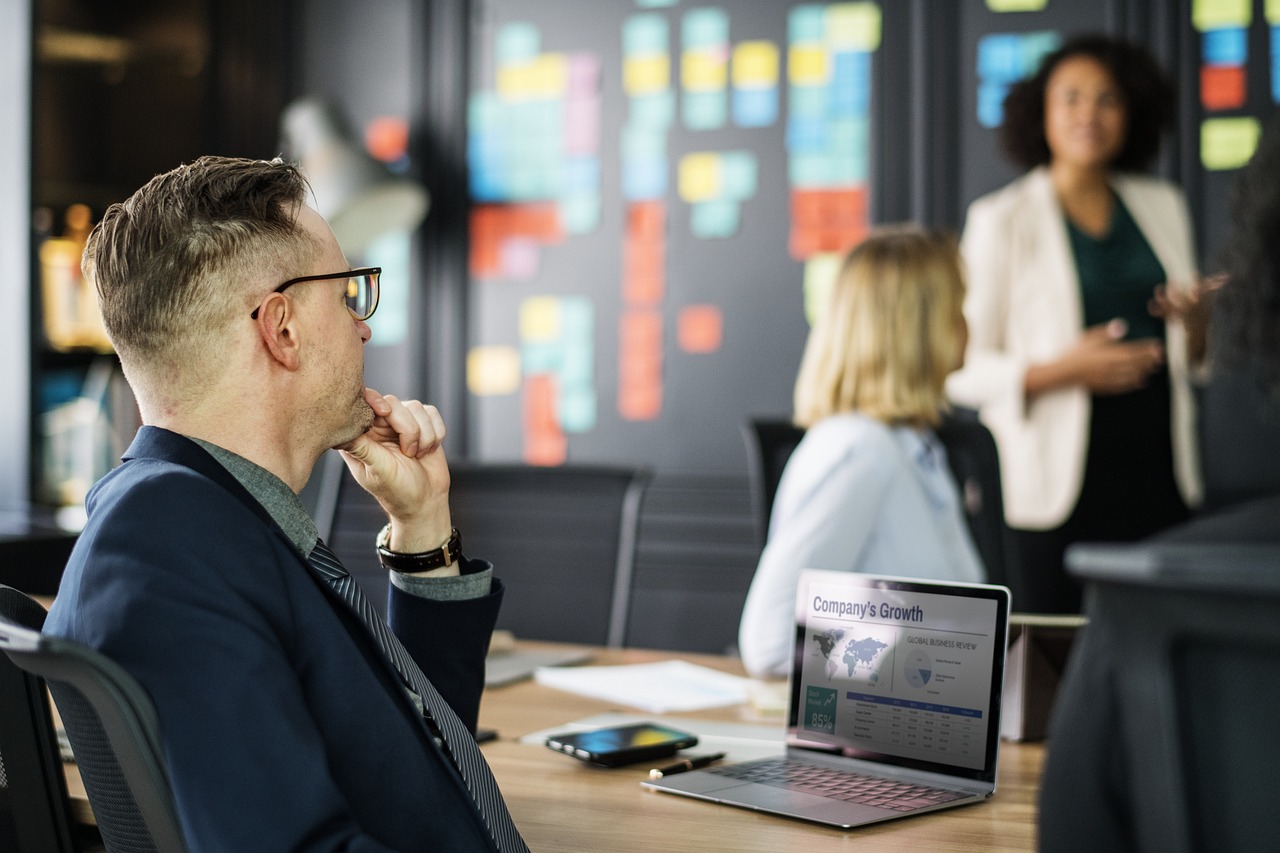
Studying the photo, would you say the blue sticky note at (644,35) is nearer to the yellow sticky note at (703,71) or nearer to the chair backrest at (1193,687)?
the yellow sticky note at (703,71)

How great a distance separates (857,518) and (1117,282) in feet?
5.02

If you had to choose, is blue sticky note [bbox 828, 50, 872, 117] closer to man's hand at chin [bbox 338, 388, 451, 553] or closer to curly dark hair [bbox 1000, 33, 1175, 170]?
curly dark hair [bbox 1000, 33, 1175, 170]

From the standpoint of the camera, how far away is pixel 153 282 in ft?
3.72

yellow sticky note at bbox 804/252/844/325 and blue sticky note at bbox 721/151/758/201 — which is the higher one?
blue sticky note at bbox 721/151/758/201

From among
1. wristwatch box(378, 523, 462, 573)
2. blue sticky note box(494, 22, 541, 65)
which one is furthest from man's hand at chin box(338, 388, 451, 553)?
blue sticky note box(494, 22, 541, 65)

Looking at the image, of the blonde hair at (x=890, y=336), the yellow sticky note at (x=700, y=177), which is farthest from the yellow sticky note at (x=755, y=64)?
the blonde hair at (x=890, y=336)

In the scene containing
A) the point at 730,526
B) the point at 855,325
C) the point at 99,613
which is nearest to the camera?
the point at 99,613

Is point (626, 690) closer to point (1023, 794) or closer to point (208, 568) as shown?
point (1023, 794)

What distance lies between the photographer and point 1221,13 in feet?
12.1

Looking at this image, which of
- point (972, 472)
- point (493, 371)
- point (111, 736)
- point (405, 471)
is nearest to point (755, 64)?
point (493, 371)

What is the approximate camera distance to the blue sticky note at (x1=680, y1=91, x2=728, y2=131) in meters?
4.18

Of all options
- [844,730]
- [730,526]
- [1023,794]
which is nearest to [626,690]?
[844,730]

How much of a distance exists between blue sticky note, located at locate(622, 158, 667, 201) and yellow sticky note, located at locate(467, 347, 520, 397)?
662 mm

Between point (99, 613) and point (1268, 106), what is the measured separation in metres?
3.59
